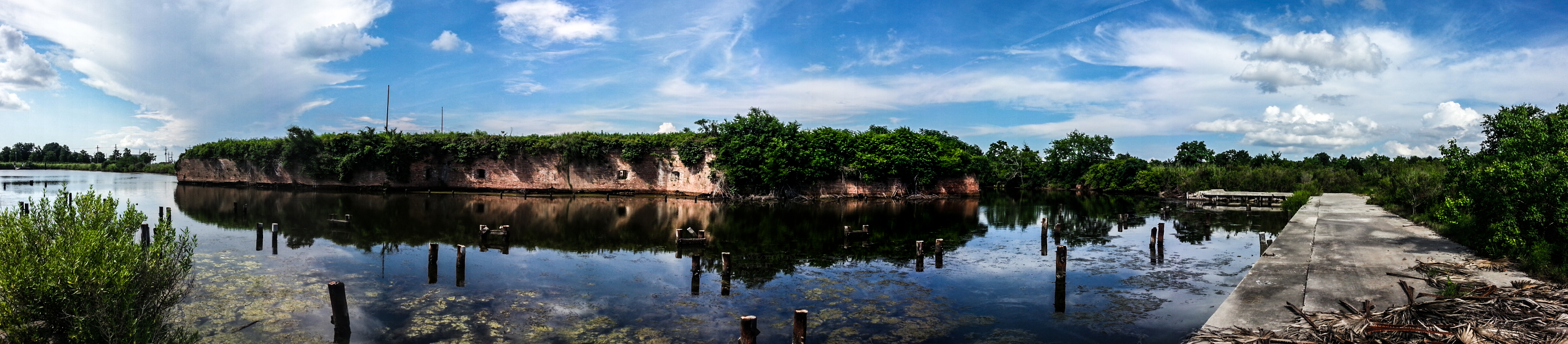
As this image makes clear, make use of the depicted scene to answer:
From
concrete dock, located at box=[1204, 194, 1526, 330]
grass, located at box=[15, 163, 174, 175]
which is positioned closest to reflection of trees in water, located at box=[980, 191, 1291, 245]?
concrete dock, located at box=[1204, 194, 1526, 330]

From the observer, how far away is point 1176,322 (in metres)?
9.39

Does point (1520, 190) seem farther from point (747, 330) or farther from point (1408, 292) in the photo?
point (747, 330)

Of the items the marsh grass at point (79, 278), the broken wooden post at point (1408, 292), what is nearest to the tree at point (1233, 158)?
the broken wooden post at point (1408, 292)

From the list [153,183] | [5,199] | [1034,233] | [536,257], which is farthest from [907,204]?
[153,183]

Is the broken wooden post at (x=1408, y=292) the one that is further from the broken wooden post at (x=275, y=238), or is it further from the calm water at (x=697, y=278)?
the broken wooden post at (x=275, y=238)

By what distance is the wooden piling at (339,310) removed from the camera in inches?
330

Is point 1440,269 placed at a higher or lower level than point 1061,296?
higher

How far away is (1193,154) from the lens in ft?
192

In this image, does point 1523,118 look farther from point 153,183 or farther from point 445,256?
point 153,183

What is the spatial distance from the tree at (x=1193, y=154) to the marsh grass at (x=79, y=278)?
63.2 meters

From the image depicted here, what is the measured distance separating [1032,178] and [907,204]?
25.8 m

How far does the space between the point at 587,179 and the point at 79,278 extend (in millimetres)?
32780

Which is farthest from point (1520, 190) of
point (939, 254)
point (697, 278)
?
point (697, 278)

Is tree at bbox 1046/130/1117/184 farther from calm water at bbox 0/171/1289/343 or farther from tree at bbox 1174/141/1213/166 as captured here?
calm water at bbox 0/171/1289/343
